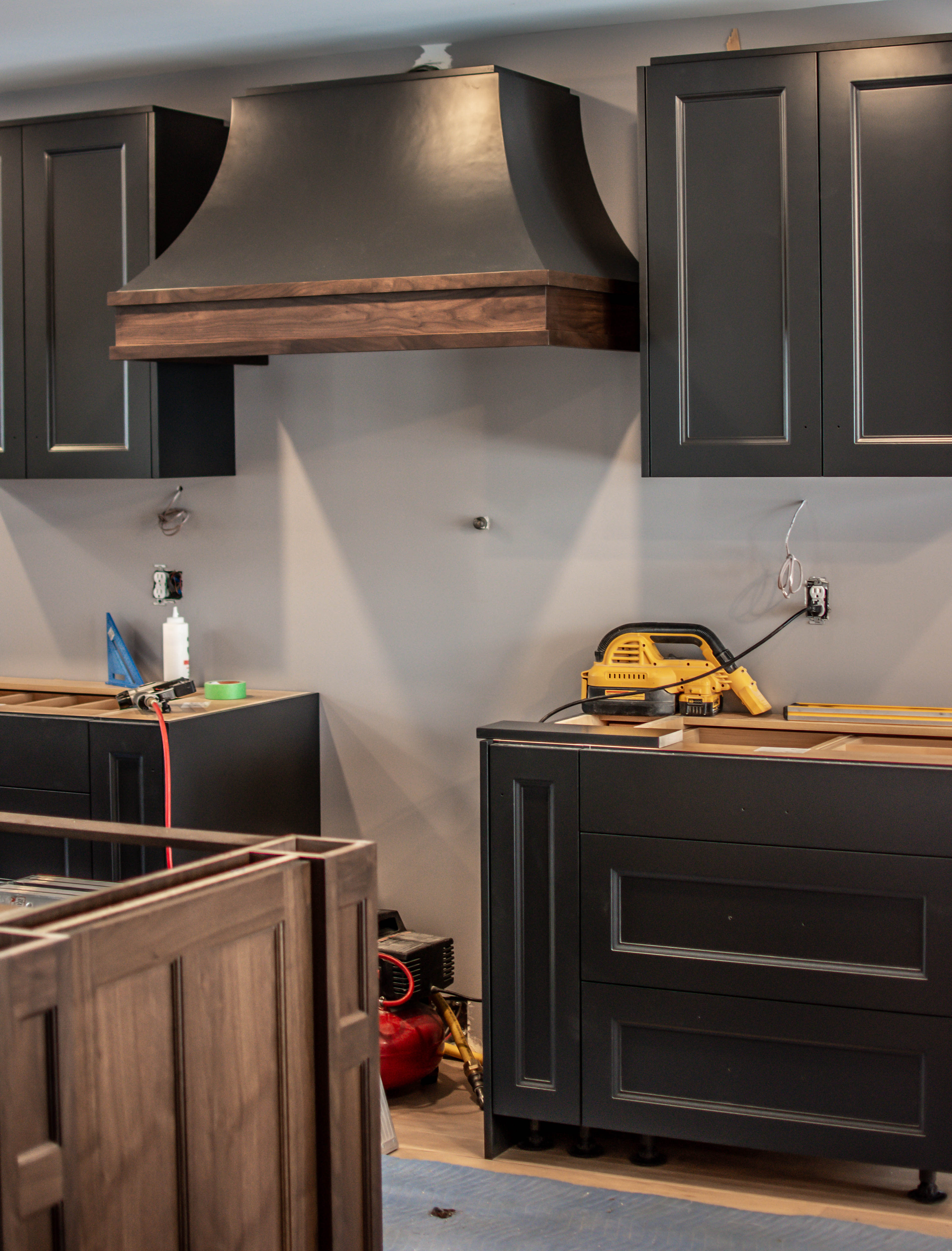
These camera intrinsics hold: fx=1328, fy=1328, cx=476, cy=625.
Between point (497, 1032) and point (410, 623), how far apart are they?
113 centimetres

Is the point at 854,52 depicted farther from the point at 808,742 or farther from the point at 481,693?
the point at 481,693

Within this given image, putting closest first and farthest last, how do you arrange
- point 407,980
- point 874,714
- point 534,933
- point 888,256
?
point 888,256 → point 534,933 → point 874,714 → point 407,980

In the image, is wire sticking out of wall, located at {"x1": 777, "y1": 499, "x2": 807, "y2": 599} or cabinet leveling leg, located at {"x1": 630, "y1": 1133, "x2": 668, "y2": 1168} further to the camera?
wire sticking out of wall, located at {"x1": 777, "y1": 499, "x2": 807, "y2": 599}

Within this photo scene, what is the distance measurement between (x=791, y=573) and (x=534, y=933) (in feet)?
3.40

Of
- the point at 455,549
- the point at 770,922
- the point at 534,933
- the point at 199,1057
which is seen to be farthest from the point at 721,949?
the point at 199,1057

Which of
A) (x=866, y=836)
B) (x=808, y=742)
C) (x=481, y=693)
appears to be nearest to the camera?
(x=866, y=836)

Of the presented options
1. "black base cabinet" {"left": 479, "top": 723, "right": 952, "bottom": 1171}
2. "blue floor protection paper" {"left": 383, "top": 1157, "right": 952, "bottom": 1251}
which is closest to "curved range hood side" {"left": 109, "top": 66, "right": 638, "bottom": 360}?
"black base cabinet" {"left": 479, "top": 723, "right": 952, "bottom": 1171}

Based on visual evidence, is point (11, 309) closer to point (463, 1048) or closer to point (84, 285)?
point (84, 285)

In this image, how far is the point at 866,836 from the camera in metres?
2.56

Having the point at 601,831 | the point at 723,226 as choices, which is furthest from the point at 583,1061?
the point at 723,226

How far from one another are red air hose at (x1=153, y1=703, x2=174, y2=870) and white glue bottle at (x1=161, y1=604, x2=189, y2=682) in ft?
1.59

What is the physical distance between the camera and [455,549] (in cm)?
346

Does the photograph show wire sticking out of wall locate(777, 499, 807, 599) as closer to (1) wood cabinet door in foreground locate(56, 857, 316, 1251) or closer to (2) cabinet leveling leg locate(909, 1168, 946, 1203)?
(2) cabinet leveling leg locate(909, 1168, 946, 1203)

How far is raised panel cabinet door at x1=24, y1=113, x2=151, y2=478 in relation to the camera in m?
3.34
